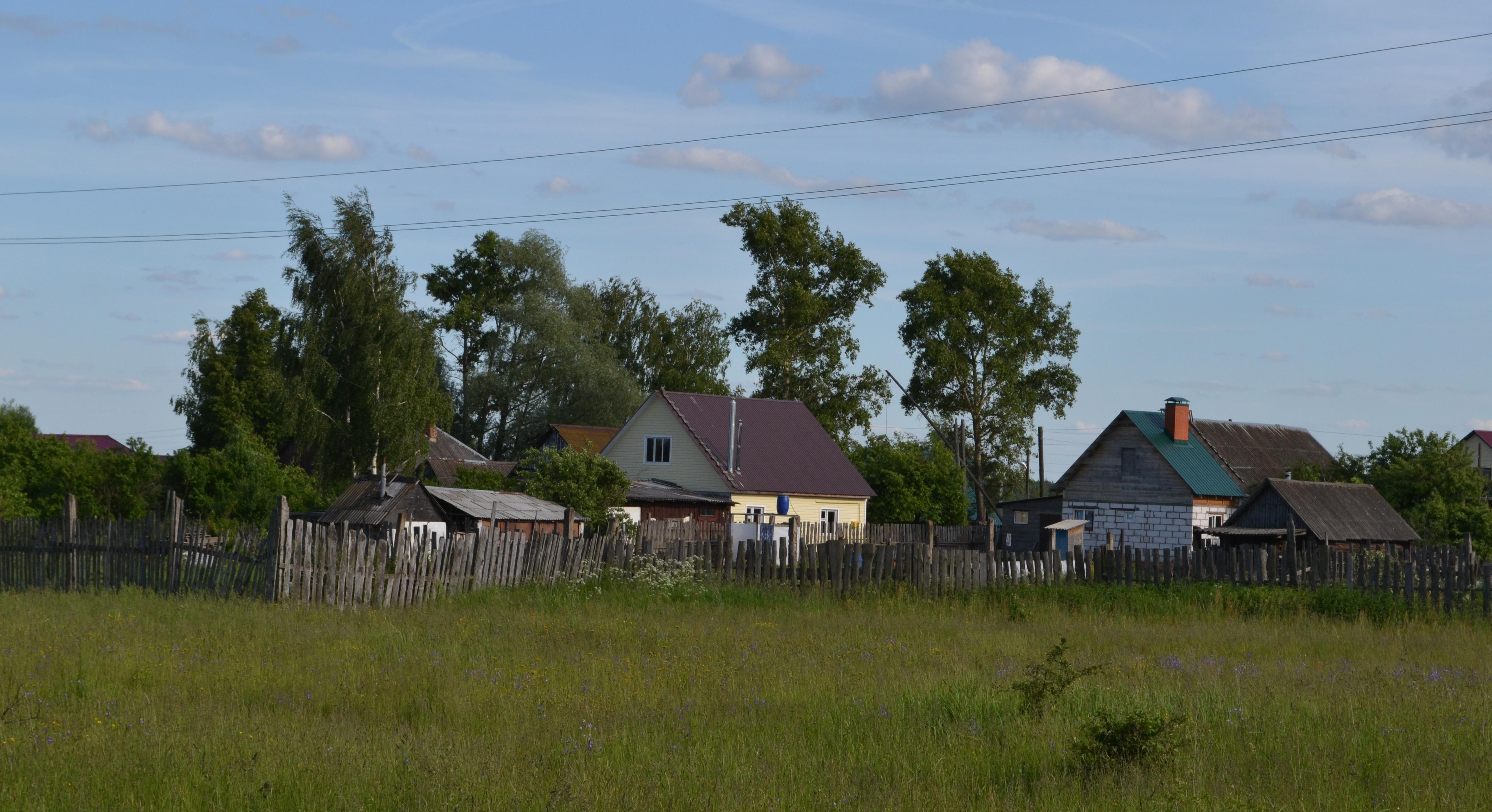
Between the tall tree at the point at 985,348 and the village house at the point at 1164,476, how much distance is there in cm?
876

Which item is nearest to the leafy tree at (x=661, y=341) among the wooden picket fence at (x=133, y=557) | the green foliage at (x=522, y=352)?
the green foliage at (x=522, y=352)

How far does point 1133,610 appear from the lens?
1816cm

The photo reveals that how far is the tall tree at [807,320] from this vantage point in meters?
58.9

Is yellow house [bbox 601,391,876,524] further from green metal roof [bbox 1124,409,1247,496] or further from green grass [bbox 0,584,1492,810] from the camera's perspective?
green grass [bbox 0,584,1492,810]

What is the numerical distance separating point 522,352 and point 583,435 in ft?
23.6

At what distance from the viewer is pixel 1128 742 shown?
7270mm

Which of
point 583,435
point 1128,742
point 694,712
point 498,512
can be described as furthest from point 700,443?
point 1128,742

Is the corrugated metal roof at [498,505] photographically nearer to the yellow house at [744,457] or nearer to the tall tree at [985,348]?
the yellow house at [744,457]

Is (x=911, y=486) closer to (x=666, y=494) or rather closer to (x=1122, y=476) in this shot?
(x=1122, y=476)

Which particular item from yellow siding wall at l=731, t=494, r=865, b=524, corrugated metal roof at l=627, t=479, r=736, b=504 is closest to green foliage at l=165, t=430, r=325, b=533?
corrugated metal roof at l=627, t=479, r=736, b=504

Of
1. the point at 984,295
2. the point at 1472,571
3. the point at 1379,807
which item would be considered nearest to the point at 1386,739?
the point at 1379,807

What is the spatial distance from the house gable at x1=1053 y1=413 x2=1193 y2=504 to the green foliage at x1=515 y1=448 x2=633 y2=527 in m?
21.8

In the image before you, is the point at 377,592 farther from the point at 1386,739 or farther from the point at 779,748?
the point at 1386,739

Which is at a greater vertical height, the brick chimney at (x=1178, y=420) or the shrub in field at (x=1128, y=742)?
the brick chimney at (x=1178, y=420)
